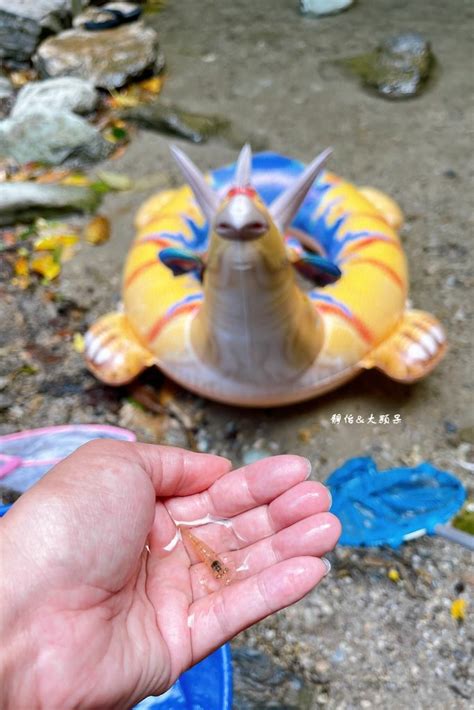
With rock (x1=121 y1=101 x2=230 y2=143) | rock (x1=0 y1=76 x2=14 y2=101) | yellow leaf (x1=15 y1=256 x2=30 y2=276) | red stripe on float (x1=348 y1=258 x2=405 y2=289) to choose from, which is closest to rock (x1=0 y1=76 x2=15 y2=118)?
rock (x1=0 y1=76 x2=14 y2=101)

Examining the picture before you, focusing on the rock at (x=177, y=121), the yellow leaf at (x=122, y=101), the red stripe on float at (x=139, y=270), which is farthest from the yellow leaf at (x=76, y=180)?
the red stripe on float at (x=139, y=270)

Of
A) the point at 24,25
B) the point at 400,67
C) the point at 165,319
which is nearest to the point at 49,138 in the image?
the point at 24,25

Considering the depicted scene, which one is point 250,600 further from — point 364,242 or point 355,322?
point 364,242

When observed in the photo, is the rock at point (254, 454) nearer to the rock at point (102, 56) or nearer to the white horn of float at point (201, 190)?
the white horn of float at point (201, 190)

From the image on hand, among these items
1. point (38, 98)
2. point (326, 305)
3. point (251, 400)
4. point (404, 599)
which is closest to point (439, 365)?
point (326, 305)

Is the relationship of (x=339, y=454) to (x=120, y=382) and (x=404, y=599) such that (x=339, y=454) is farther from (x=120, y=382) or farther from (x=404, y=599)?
(x=120, y=382)

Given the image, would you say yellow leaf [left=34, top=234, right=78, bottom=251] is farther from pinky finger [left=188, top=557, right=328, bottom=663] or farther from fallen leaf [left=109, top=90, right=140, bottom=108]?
pinky finger [left=188, top=557, right=328, bottom=663]
